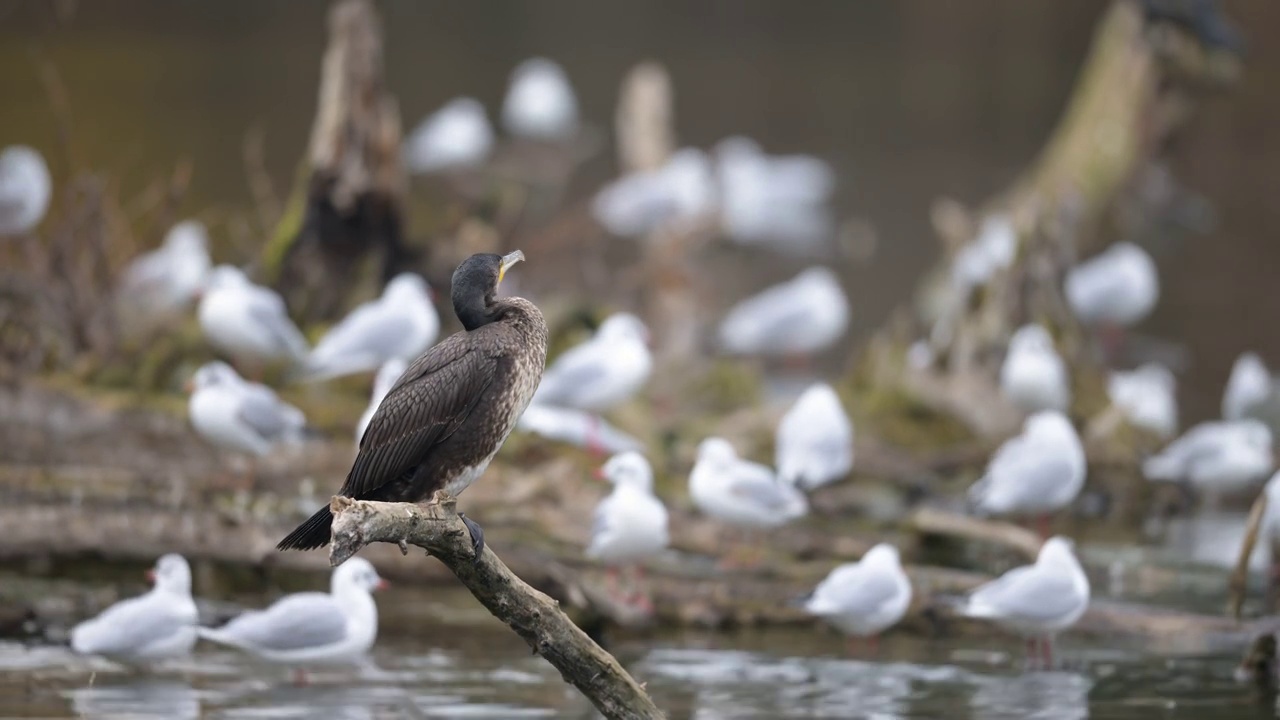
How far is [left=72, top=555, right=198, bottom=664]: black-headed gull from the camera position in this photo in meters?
7.98

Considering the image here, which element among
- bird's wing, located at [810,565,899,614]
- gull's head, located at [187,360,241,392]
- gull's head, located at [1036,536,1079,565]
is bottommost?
bird's wing, located at [810,565,899,614]

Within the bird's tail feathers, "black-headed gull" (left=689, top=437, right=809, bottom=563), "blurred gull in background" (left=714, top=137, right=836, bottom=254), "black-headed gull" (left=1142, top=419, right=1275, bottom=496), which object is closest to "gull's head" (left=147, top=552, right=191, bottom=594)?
the bird's tail feathers

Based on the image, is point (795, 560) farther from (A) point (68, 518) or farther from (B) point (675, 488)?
(A) point (68, 518)

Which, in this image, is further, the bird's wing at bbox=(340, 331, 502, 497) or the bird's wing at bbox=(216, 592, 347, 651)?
the bird's wing at bbox=(216, 592, 347, 651)

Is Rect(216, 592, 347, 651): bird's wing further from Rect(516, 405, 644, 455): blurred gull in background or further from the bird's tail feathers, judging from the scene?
Rect(516, 405, 644, 455): blurred gull in background

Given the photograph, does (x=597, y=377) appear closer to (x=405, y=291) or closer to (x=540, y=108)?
(x=405, y=291)

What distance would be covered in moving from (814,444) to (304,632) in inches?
141

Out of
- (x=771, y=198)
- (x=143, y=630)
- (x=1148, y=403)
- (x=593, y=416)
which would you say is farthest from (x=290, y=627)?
(x=771, y=198)

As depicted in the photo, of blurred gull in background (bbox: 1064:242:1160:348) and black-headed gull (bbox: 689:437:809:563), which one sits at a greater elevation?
blurred gull in background (bbox: 1064:242:1160:348)

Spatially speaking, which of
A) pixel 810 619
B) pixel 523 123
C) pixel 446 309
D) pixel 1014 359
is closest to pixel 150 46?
pixel 523 123

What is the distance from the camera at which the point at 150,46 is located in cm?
3086

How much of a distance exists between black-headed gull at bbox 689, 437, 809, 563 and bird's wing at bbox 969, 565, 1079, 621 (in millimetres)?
1423

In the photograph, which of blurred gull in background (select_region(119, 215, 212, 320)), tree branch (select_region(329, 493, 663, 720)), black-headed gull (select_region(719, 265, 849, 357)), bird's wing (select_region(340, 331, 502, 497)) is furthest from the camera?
black-headed gull (select_region(719, 265, 849, 357))

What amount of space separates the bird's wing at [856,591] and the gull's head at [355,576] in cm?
201
